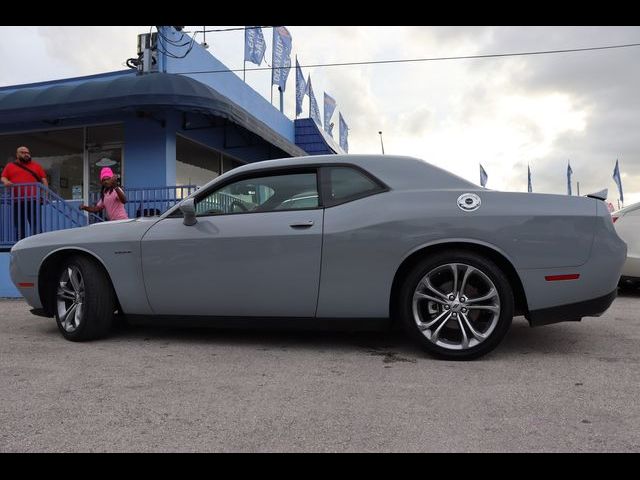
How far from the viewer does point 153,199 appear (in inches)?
357

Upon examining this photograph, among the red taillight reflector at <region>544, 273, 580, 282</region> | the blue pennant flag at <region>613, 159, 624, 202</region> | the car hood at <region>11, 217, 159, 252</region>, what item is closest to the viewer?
the red taillight reflector at <region>544, 273, 580, 282</region>

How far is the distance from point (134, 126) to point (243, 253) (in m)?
7.22

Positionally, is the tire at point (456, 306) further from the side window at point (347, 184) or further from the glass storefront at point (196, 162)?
the glass storefront at point (196, 162)

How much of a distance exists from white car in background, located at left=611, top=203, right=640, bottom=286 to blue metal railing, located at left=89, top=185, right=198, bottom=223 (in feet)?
22.0

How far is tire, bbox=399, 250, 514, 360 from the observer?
337cm

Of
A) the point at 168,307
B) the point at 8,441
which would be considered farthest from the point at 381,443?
the point at 168,307

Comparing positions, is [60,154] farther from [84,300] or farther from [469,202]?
[469,202]

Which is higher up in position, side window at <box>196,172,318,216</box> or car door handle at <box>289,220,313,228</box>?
side window at <box>196,172,318,216</box>

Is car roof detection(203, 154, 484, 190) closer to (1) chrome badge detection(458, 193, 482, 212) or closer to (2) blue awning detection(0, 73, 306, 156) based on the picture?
(1) chrome badge detection(458, 193, 482, 212)

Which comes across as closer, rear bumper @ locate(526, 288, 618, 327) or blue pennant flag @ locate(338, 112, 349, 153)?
rear bumper @ locate(526, 288, 618, 327)

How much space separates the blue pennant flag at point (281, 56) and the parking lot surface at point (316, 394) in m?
13.1

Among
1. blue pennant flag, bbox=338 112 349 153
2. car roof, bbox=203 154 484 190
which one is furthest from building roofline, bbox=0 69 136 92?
blue pennant flag, bbox=338 112 349 153

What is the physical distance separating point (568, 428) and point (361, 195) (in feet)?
6.62

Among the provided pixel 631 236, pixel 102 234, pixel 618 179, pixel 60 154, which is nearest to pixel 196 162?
pixel 60 154
